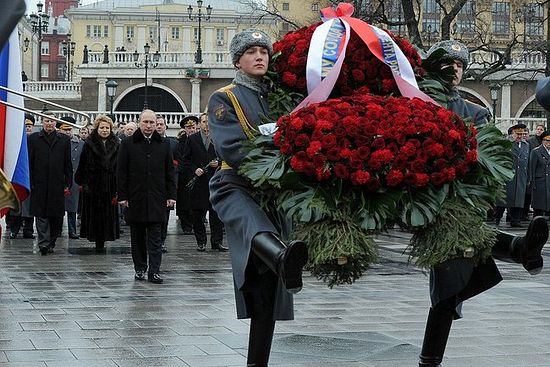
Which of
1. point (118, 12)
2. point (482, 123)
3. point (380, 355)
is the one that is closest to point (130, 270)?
point (380, 355)

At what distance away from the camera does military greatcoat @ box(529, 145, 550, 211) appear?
23.1m

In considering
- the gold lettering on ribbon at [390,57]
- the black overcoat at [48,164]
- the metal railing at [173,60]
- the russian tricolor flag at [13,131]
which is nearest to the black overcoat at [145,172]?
the russian tricolor flag at [13,131]

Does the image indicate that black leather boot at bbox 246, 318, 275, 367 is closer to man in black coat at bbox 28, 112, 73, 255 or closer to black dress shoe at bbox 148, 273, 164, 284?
black dress shoe at bbox 148, 273, 164, 284

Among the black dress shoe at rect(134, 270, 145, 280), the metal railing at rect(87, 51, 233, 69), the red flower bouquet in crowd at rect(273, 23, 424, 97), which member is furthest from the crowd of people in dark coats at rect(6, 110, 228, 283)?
the metal railing at rect(87, 51, 233, 69)

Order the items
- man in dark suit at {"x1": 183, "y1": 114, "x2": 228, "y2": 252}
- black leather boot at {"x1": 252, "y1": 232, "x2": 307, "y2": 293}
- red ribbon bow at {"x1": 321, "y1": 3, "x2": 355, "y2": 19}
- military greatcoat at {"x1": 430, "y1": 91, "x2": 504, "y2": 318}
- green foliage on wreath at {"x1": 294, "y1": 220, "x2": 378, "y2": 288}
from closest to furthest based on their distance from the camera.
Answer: black leather boot at {"x1": 252, "y1": 232, "x2": 307, "y2": 293} → green foliage on wreath at {"x1": 294, "y1": 220, "x2": 378, "y2": 288} → military greatcoat at {"x1": 430, "y1": 91, "x2": 504, "y2": 318} → red ribbon bow at {"x1": 321, "y1": 3, "x2": 355, "y2": 19} → man in dark suit at {"x1": 183, "y1": 114, "x2": 228, "y2": 252}

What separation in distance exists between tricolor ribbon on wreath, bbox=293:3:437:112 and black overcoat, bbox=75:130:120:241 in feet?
32.1

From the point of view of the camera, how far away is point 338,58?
612 centimetres

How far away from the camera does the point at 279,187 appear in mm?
5754

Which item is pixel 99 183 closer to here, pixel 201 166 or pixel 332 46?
pixel 201 166

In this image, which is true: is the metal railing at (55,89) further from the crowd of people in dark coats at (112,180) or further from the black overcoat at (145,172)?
the black overcoat at (145,172)

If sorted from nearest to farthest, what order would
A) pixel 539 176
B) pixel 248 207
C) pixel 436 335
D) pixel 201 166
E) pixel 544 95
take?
pixel 544 95, pixel 248 207, pixel 436 335, pixel 201 166, pixel 539 176

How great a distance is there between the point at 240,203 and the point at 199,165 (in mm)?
10918

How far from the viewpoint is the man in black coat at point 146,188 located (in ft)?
40.0

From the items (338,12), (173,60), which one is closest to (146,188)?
(338,12)
